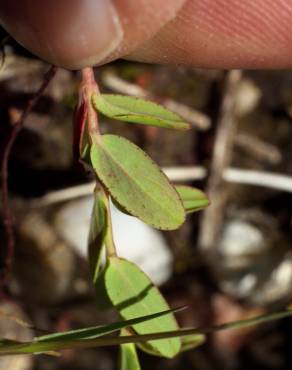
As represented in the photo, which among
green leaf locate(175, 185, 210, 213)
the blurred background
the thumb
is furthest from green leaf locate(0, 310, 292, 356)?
the blurred background

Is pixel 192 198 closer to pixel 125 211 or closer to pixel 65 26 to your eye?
pixel 125 211

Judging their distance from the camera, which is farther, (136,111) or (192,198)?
(192,198)

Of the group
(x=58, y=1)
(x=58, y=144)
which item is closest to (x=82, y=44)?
(x=58, y=1)

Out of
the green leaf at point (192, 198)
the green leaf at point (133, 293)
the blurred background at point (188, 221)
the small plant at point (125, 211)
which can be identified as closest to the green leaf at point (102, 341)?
the small plant at point (125, 211)

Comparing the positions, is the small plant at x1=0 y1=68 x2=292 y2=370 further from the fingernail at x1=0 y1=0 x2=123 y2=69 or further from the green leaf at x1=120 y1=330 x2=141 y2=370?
the fingernail at x1=0 y1=0 x2=123 y2=69

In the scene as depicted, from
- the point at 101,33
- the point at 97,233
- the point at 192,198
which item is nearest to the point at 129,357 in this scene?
the point at 97,233

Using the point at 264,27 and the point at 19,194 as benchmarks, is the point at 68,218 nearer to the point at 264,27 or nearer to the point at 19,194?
the point at 19,194
